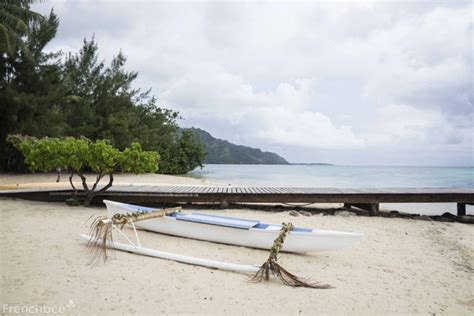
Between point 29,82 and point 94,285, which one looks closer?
point 94,285

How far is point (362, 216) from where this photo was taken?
9.09 metres

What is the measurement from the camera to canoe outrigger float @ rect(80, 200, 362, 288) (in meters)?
4.19

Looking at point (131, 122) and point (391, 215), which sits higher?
point (131, 122)

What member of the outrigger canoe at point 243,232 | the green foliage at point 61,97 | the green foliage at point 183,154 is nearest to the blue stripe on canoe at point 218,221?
the outrigger canoe at point 243,232

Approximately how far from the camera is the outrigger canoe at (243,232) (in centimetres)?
480

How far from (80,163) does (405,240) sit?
7698 mm

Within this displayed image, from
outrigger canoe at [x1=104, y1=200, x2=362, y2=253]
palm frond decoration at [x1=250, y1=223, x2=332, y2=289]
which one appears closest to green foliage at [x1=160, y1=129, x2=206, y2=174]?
outrigger canoe at [x1=104, y1=200, x2=362, y2=253]

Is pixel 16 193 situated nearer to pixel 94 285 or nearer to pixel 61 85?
pixel 94 285

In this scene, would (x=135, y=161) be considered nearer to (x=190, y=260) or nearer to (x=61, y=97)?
(x=190, y=260)

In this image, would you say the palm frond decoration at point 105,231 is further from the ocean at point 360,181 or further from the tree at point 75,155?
the ocean at point 360,181

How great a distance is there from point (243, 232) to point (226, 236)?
34 centimetres

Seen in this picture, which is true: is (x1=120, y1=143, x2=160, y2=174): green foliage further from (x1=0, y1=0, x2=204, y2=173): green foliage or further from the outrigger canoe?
(x1=0, y1=0, x2=204, y2=173): green foliage

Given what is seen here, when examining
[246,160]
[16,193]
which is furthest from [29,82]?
[246,160]

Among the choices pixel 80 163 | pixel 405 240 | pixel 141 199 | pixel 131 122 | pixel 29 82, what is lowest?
pixel 405 240
